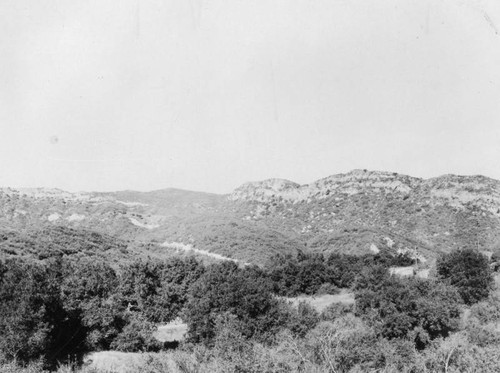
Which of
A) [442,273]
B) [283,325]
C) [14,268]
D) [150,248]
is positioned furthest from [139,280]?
[150,248]

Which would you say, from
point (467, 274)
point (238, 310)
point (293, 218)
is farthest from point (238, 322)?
point (293, 218)

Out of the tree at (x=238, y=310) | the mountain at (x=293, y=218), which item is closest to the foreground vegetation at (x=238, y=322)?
the tree at (x=238, y=310)

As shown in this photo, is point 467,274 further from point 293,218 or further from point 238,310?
point 293,218

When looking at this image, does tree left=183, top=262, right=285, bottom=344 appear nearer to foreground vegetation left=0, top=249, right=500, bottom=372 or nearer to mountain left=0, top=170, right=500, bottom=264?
foreground vegetation left=0, top=249, right=500, bottom=372

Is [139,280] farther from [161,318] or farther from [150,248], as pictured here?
[150,248]

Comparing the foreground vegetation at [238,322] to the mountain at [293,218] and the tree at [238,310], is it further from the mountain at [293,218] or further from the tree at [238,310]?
the mountain at [293,218]
